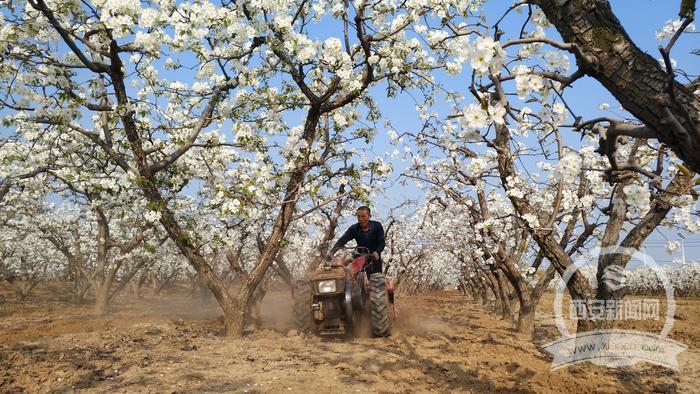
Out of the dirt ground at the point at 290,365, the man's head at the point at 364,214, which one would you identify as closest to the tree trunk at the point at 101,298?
the dirt ground at the point at 290,365

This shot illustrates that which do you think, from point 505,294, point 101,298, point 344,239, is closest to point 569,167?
point 344,239

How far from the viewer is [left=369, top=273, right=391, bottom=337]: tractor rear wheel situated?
8.34 metres

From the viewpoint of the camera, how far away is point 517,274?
9938mm

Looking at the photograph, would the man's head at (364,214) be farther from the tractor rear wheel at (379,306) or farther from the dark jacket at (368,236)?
the tractor rear wheel at (379,306)

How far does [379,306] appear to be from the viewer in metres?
8.37

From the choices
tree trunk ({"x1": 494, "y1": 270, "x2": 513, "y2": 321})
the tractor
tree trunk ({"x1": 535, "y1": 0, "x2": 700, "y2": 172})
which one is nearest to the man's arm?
the tractor

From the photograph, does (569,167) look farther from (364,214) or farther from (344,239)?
(344,239)

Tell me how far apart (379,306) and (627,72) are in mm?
6317

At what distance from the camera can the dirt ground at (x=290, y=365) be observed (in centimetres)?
545

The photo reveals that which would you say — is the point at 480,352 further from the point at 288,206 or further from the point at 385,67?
the point at 385,67

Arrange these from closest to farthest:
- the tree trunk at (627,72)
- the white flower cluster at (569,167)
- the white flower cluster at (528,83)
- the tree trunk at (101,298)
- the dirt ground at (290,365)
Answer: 1. the tree trunk at (627,72)
2. the white flower cluster at (528,83)
3. the white flower cluster at (569,167)
4. the dirt ground at (290,365)
5. the tree trunk at (101,298)

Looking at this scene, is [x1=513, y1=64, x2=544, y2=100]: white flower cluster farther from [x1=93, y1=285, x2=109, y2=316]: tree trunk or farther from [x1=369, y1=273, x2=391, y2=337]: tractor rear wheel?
[x1=93, y1=285, x2=109, y2=316]: tree trunk

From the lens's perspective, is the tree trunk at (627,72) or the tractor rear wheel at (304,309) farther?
the tractor rear wheel at (304,309)

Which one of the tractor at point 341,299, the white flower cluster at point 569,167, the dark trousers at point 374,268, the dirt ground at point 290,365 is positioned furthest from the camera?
the dark trousers at point 374,268
